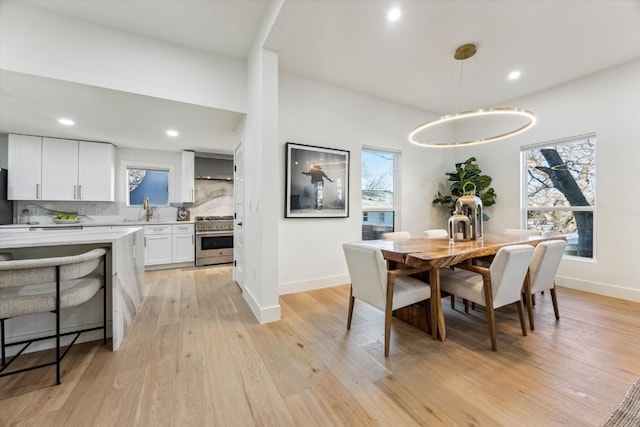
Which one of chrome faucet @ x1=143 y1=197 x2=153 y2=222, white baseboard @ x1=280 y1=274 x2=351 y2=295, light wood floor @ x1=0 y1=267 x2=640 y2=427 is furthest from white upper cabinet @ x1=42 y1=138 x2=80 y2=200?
white baseboard @ x1=280 y1=274 x2=351 y2=295

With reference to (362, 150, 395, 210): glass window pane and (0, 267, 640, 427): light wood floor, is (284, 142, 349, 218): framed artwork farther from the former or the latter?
(0, 267, 640, 427): light wood floor

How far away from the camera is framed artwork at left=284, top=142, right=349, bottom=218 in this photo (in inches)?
128

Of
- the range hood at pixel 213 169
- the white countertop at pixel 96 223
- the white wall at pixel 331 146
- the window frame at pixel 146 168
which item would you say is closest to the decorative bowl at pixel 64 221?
the white countertop at pixel 96 223

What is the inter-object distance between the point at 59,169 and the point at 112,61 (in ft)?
8.95

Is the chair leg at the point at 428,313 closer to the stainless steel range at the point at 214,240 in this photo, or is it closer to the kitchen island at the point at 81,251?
the kitchen island at the point at 81,251

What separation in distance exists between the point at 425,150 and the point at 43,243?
491 centimetres

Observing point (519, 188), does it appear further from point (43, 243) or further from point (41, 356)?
point (41, 356)

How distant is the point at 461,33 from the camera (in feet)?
8.34

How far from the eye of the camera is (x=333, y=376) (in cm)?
163

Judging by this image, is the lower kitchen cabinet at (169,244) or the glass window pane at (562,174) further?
the lower kitchen cabinet at (169,244)

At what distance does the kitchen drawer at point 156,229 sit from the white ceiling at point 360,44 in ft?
5.28

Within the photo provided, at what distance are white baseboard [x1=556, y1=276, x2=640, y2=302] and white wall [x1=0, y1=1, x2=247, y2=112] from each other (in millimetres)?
4907

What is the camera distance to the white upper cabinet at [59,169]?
12.2 feet

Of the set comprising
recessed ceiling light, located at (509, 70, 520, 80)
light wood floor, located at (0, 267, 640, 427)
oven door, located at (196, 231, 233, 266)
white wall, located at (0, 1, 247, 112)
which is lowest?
light wood floor, located at (0, 267, 640, 427)
